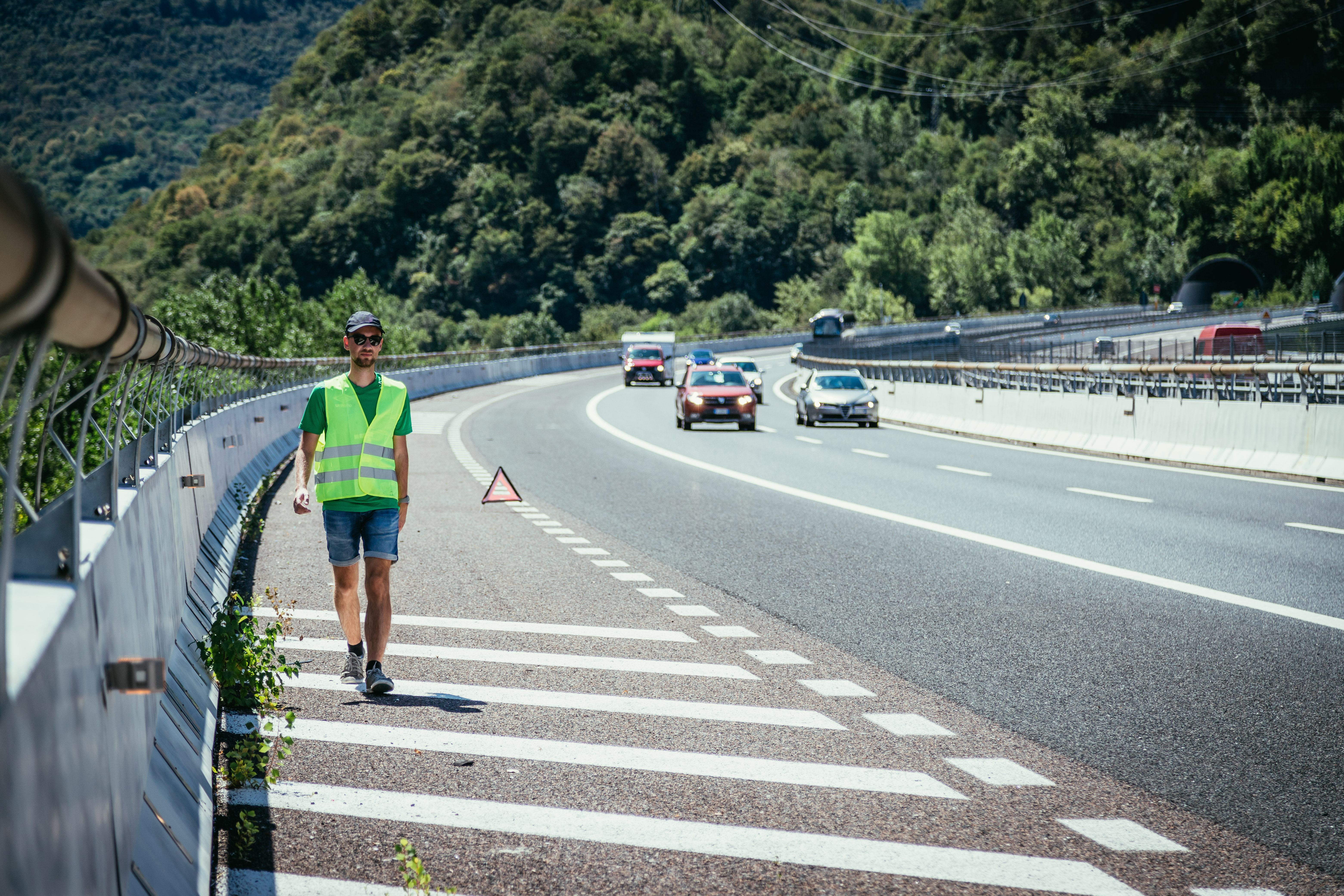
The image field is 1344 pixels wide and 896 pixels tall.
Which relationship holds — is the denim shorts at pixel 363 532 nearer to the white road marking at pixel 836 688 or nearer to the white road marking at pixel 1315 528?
the white road marking at pixel 836 688

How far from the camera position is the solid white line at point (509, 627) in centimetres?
912

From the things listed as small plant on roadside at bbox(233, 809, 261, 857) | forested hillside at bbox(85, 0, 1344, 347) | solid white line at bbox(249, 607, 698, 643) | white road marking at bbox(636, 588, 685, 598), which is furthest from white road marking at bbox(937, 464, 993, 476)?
forested hillside at bbox(85, 0, 1344, 347)

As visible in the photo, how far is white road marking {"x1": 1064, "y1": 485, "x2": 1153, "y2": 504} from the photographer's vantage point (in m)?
16.7

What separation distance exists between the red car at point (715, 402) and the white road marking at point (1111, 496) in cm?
1285

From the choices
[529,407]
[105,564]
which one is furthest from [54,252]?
[529,407]

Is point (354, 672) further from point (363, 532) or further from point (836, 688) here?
point (836, 688)

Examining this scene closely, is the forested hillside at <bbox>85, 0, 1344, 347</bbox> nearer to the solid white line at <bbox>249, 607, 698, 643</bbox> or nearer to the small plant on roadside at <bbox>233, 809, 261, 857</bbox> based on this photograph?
the solid white line at <bbox>249, 607, 698, 643</bbox>

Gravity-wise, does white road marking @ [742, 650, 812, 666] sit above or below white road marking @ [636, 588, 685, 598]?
below

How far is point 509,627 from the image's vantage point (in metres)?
9.43

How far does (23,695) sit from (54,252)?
97 cm

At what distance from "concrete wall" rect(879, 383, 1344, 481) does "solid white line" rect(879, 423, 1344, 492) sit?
21 cm

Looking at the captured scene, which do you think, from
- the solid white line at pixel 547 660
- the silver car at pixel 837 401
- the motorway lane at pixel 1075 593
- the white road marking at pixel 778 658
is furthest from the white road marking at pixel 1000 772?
the silver car at pixel 837 401

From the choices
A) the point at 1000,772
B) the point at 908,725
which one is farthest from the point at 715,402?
the point at 1000,772

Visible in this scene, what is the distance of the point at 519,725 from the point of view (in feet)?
22.5
